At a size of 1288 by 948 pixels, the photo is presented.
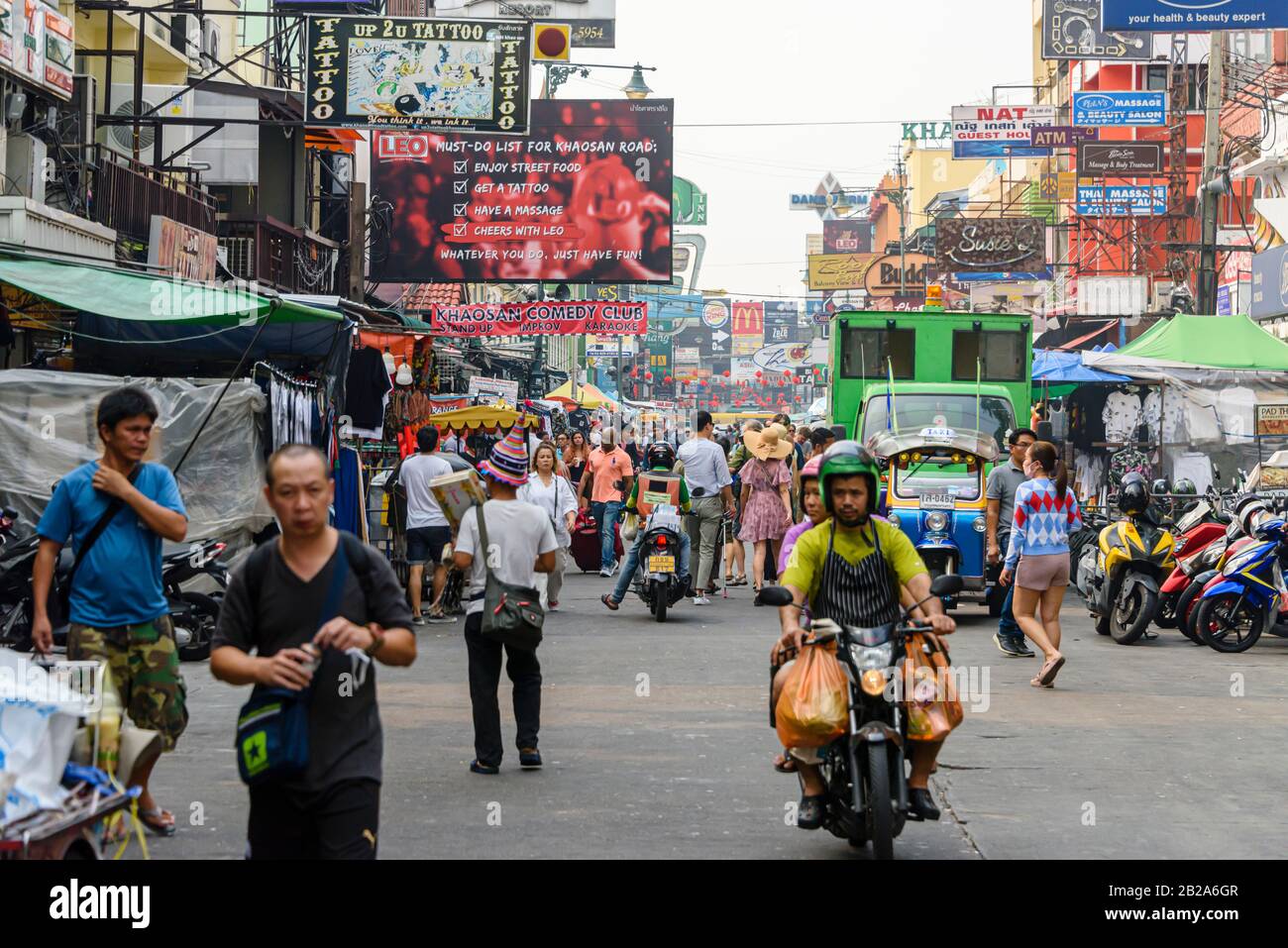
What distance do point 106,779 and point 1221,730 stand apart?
728cm

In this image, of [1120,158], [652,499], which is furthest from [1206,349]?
[1120,158]

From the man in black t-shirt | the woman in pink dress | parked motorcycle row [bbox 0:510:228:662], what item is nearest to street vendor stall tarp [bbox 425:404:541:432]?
the woman in pink dress

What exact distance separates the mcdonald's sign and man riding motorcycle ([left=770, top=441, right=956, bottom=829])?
154 metres

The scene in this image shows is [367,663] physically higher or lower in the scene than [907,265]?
lower

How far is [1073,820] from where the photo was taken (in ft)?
25.0

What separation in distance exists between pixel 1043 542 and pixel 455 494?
4.85 meters

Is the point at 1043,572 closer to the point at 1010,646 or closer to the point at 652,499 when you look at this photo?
the point at 1010,646

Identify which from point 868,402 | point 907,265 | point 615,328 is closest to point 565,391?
point 615,328

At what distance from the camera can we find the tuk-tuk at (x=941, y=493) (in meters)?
16.2

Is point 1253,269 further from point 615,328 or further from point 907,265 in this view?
point 907,265

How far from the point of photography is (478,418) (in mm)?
25000

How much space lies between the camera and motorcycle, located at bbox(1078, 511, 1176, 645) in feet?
48.6
